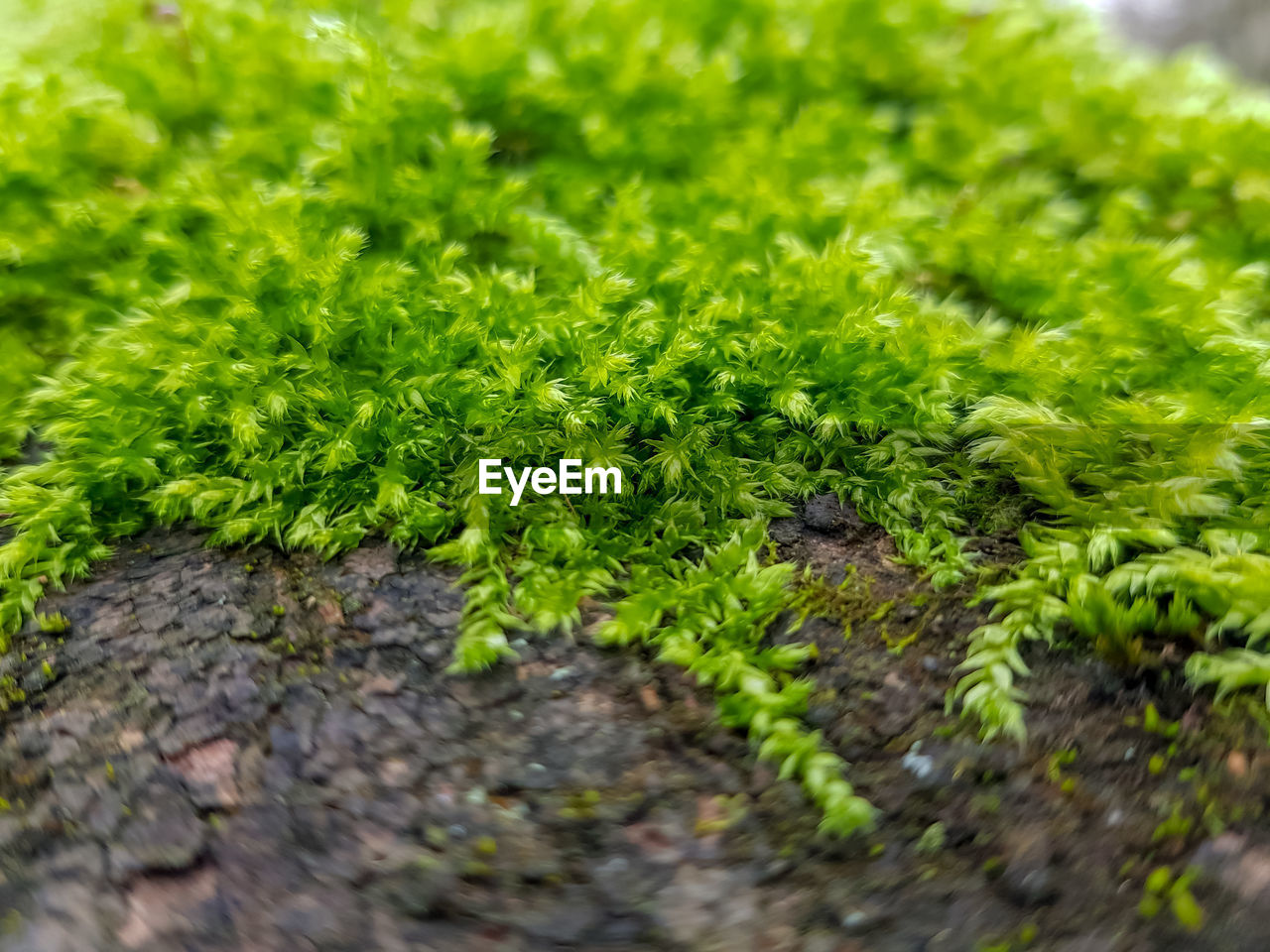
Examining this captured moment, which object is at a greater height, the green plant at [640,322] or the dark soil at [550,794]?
the green plant at [640,322]

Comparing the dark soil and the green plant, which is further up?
the green plant

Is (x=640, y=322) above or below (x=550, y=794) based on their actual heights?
above

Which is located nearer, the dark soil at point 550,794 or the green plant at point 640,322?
the dark soil at point 550,794

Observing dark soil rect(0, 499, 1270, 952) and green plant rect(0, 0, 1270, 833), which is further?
green plant rect(0, 0, 1270, 833)

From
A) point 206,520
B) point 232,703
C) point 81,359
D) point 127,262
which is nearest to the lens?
point 232,703

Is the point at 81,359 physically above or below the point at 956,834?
above

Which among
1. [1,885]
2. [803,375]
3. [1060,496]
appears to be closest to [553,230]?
[803,375]

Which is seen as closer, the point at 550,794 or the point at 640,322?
the point at 550,794

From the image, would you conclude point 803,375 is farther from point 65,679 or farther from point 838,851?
point 65,679
